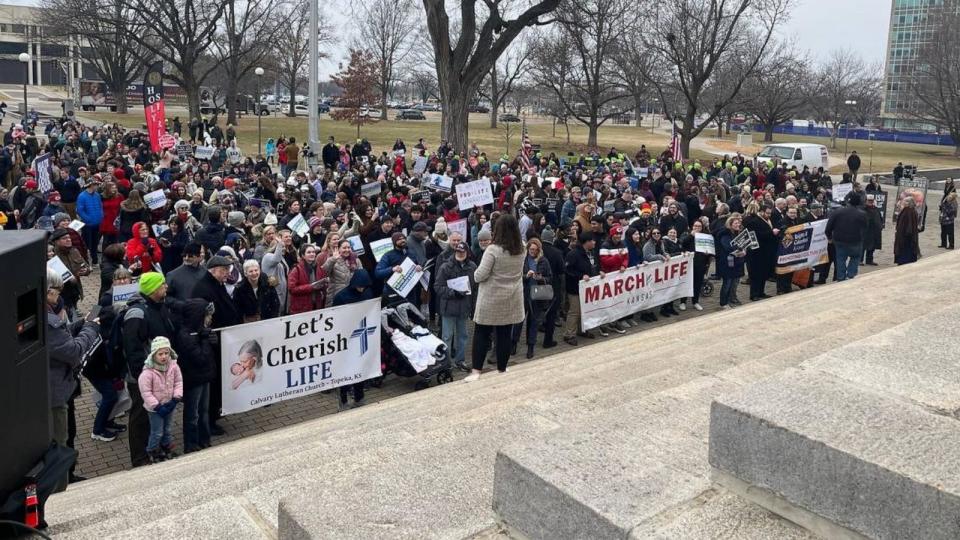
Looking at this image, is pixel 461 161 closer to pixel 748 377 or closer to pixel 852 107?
pixel 748 377

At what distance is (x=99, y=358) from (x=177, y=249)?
485cm

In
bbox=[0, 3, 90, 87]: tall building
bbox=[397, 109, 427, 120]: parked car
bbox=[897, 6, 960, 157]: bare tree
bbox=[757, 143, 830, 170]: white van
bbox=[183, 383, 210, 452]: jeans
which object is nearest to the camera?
bbox=[183, 383, 210, 452]: jeans

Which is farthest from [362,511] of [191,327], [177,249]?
[177,249]

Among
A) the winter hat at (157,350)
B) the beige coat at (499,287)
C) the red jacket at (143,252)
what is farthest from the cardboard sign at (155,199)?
the beige coat at (499,287)

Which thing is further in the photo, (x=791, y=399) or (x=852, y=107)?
(x=852, y=107)

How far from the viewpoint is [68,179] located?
1641 centimetres

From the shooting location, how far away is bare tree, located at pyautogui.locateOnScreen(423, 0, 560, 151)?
94.5ft

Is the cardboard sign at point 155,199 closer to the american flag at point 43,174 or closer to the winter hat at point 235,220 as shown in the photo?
the winter hat at point 235,220

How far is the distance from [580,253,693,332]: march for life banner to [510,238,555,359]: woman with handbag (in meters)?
0.81

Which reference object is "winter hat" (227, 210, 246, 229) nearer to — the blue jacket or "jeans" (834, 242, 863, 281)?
the blue jacket

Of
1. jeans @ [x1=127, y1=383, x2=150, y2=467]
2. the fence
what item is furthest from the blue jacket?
the fence

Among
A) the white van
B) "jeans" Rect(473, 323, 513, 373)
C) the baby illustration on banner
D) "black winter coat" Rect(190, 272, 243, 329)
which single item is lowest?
the baby illustration on banner

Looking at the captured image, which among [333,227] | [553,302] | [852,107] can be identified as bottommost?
[553,302]

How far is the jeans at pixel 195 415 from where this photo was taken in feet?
24.2
